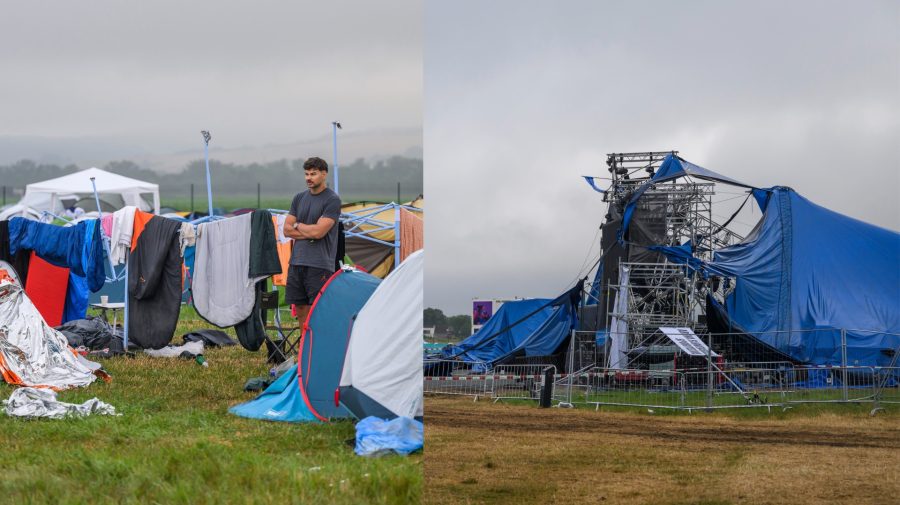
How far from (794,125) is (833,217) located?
340 millimetres

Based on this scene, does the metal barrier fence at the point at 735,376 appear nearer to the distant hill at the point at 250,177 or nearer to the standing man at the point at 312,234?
the distant hill at the point at 250,177

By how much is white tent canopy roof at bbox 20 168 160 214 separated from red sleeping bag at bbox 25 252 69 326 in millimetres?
563

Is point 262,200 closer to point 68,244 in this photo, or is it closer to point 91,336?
point 68,244

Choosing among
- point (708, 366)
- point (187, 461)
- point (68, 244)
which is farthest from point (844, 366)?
point (68, 244)

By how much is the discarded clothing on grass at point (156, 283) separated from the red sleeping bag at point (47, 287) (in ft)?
2.71

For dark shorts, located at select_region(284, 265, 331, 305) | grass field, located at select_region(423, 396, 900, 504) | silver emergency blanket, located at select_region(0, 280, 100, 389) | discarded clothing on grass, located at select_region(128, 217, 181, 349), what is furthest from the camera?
discarded clothing on grass, located at select_region(128, 217, 181, 349)

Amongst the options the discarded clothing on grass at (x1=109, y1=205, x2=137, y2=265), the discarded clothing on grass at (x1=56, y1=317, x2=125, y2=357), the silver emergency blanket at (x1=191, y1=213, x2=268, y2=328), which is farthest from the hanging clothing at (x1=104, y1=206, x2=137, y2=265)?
the discarded clothing on grass at (x1=56, y1=317, x2=125, y2=357)

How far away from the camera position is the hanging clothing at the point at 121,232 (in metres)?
6.99

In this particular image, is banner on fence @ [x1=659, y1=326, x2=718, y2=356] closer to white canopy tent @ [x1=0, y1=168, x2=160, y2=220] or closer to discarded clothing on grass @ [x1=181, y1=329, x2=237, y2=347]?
white canopy tent @ [x1=0, y1=168, x2=160, y2=220]

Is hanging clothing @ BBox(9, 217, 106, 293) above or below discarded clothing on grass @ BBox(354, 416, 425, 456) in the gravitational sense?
above

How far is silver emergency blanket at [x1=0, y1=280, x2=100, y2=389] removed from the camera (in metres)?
5.53

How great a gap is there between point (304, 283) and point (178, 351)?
2.18m

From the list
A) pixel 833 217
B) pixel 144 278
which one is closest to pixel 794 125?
pixel 833 217

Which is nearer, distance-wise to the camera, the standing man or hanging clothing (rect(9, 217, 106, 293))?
the standing man
